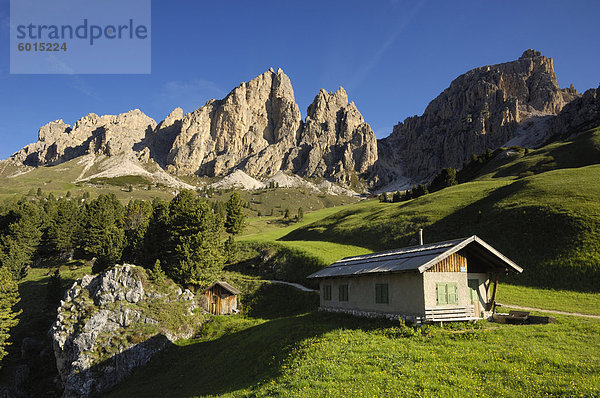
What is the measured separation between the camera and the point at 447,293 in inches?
983

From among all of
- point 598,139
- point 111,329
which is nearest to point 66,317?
point 111,329

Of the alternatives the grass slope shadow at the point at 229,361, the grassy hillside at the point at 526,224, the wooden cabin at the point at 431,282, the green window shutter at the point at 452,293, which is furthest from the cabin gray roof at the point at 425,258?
the grassy hillside at the point at 526,224

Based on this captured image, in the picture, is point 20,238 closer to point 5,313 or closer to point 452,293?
point 5,313

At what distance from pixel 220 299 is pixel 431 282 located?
3268 cm

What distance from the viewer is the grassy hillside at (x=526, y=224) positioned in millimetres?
39719

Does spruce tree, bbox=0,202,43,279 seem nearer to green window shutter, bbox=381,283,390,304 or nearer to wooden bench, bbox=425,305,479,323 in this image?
green window shutter, bbox=381,283,390,304

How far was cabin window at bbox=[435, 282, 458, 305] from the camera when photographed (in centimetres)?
2455

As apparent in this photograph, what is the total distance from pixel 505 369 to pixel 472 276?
41.0 feet

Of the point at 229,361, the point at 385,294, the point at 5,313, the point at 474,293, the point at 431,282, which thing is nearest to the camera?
the point at 431,282

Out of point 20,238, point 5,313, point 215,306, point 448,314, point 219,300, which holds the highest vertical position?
point 20,238

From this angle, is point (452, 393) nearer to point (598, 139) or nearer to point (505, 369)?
point (505, 369)

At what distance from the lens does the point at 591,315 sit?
2794cm

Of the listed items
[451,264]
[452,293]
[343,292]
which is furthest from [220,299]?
[451,264]

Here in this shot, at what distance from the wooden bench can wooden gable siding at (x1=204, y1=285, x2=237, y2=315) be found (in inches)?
1249
